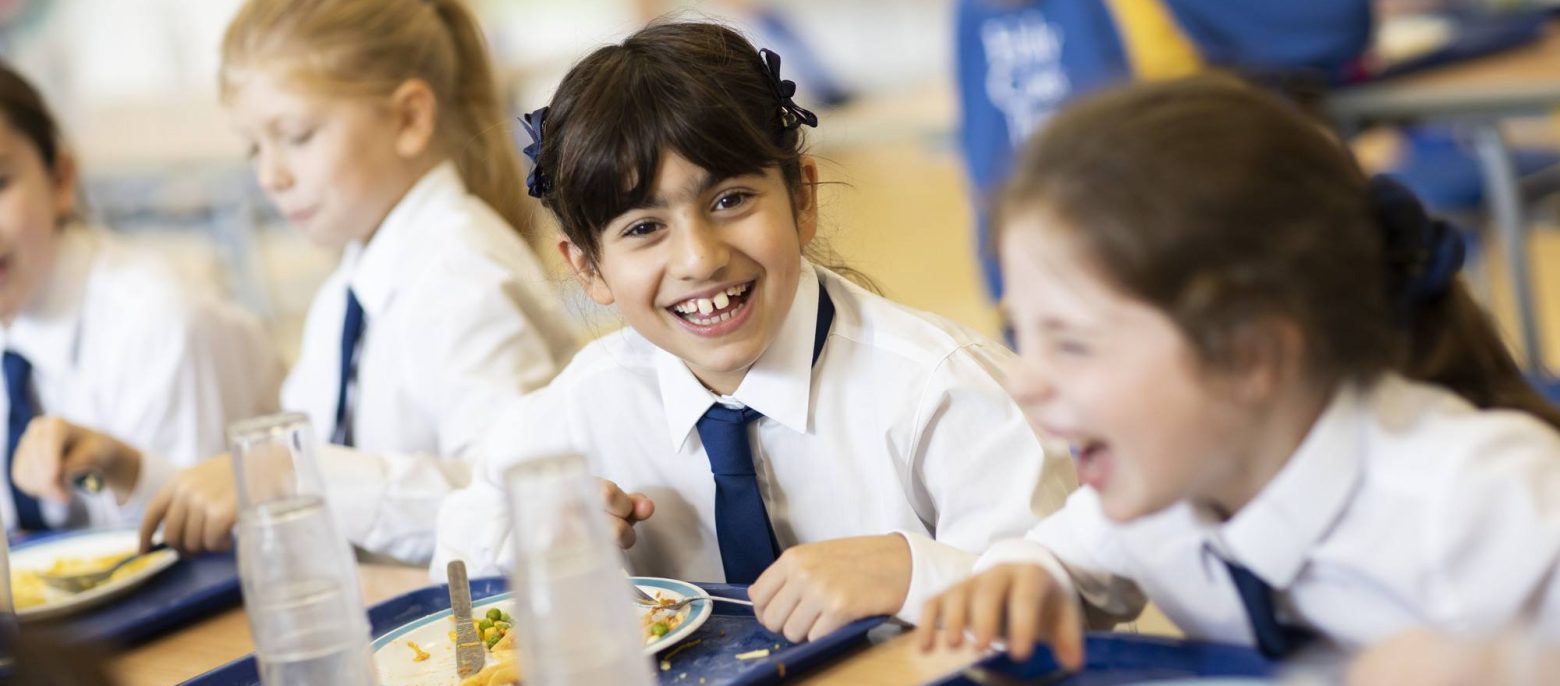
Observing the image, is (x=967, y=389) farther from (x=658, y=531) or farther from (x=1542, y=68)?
(x=1542, y=68)

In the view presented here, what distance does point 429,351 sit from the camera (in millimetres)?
1807

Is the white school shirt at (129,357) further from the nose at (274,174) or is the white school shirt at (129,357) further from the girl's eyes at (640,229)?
the girl's eyes at (640,229)

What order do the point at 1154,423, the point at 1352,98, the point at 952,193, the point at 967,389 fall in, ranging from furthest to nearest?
the point at 952,193
the point at 1352,98
the point at 967,389
the point at 1154,423

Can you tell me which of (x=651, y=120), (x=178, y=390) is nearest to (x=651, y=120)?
(x=651, y=120)

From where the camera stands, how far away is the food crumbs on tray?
1171mm

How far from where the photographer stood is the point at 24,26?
7.21 metres

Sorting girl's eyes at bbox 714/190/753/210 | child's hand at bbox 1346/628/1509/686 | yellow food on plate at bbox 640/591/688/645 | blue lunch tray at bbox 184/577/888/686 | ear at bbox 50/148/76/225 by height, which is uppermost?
ear at bbox 50/148/76/225

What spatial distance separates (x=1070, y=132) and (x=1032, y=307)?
105 millimetres

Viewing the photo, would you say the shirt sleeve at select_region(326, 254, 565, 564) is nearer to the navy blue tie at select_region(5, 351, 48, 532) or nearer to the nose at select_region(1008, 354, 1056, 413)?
the navy blue tie at select_region(5, 351, 48, 532)

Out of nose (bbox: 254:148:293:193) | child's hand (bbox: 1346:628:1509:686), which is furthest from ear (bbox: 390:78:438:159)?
child's hand (bbox: 1346:628:1509:686)

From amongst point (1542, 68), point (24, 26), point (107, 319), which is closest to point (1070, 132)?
point (107, 319)

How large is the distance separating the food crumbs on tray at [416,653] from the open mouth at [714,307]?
0.36 meters

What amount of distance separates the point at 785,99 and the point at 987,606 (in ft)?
1.86

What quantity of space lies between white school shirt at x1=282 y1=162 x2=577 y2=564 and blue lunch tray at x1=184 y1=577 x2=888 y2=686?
389 millimetres
